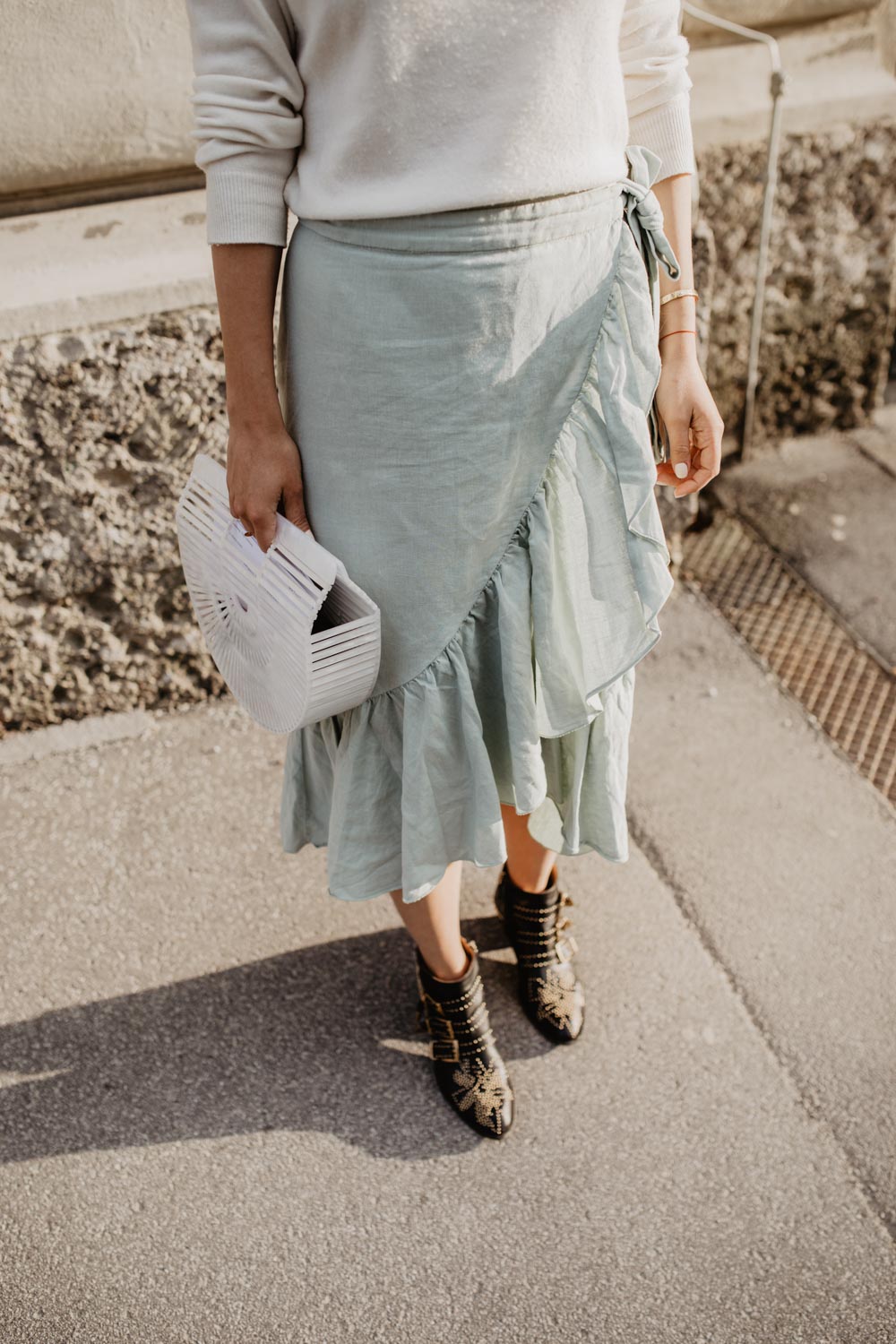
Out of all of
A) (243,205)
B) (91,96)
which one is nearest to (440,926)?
(243,205)

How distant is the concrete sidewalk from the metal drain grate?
13cm

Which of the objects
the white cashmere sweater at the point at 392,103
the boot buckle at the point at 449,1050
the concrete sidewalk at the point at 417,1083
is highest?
the white cashmere sweater at the point at 392,103

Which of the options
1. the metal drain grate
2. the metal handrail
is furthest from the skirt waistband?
the metal handrail

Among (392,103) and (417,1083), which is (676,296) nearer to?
(392,103)

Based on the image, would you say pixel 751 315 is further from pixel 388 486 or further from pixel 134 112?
pixel 388 486

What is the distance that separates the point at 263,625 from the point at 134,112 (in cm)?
144

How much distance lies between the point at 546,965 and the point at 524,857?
9.0 inches

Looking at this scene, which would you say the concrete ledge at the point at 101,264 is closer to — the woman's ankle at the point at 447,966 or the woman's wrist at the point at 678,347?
the woman's wrist at the point at 678,347

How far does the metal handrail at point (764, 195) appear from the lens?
2.92m

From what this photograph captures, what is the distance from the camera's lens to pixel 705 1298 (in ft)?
5.69

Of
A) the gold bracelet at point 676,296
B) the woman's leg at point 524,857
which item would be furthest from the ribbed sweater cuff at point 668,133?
the woman's leg at point 524,857

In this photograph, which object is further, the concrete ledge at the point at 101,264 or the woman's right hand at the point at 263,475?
the concrete ledge at the point at 101,264

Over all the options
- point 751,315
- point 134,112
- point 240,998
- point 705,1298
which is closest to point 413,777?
point 240,998

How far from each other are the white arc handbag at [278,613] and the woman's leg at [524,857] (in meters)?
0.50
